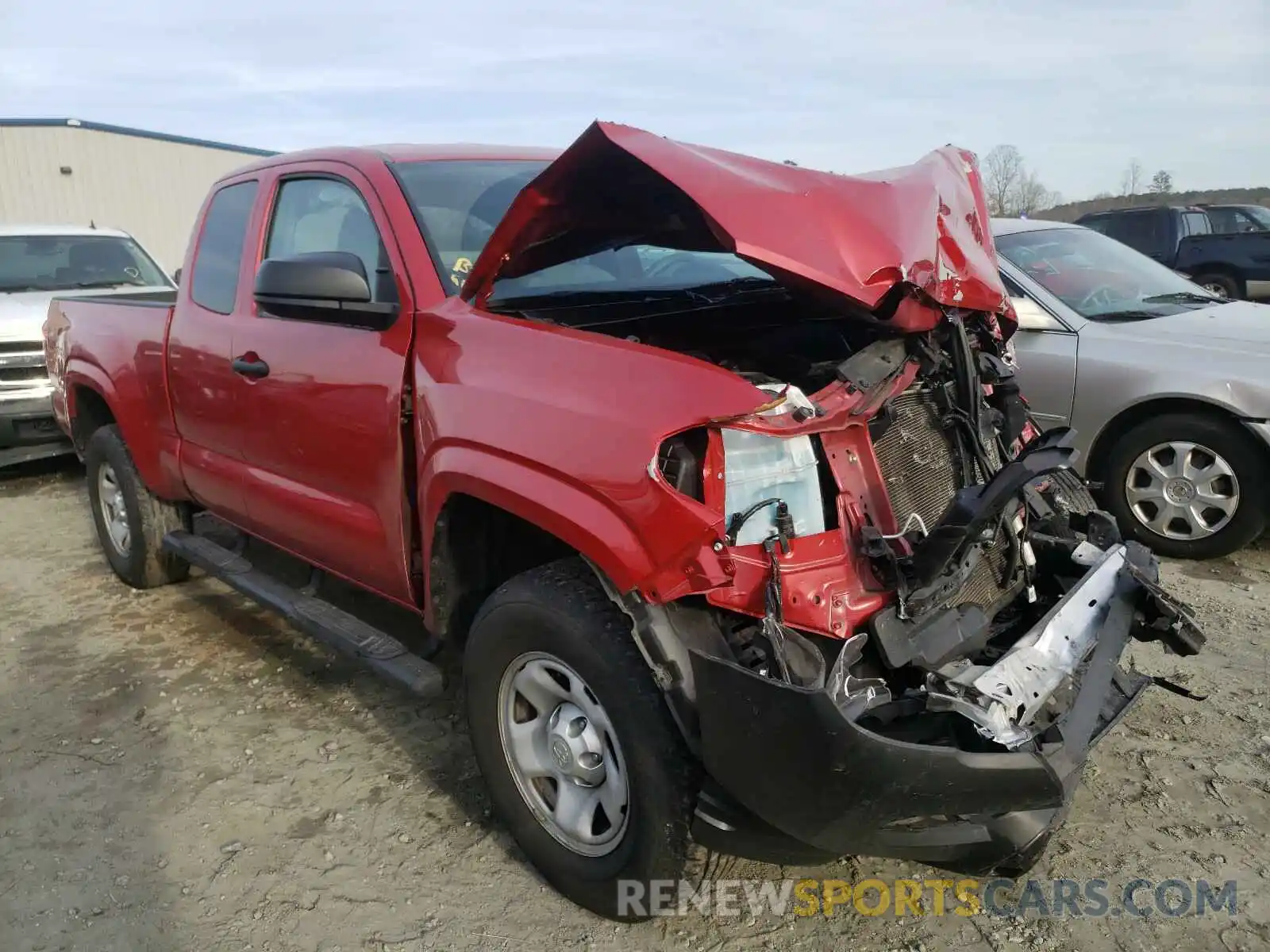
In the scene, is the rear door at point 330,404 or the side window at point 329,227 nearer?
the rear door at point 330,404

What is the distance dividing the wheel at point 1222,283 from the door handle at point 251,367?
13.9 m

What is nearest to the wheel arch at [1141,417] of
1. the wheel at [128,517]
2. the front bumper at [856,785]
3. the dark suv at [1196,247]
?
the front bumper at [856,785]

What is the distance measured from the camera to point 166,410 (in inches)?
171

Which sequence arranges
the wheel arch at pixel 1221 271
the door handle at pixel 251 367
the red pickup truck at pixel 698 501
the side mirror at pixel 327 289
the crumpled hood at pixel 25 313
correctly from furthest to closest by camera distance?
the wheel arch at pixel 1221 271 < the crumpled hood at pixel 25 313 < the door handle at pixel 251 367 < the side mirror at pixel 327 289 < the red pickup truck at pixel 698 501

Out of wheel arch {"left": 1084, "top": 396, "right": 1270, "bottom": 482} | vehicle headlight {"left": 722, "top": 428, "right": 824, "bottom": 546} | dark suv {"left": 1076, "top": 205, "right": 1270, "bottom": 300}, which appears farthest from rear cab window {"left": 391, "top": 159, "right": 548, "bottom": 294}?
dark suv {"left": 1076, "top": 205, "right": 1270, "bottom": 300}

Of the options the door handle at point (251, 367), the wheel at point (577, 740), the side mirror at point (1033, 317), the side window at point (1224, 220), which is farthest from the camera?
the side window at point (1224, 220)

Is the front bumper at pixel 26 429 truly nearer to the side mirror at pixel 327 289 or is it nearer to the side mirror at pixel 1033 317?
the side mirror at pixel 327 289

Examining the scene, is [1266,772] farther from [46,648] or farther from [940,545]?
[46,648]

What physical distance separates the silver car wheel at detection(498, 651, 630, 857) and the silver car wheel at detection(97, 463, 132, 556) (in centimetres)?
337

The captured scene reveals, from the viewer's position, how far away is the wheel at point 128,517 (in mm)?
4816

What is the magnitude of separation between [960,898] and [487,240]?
236 cm

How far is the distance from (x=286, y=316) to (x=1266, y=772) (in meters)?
3.60

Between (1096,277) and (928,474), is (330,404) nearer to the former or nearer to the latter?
(928,474)

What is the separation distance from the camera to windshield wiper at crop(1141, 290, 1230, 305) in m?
5.63
